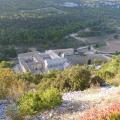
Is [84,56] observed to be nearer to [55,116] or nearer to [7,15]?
[7,15]

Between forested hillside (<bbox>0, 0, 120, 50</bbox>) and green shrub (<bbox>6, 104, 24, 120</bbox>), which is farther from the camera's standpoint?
forested hillside (<bbox>0, 0, 120, 50</bbox>)

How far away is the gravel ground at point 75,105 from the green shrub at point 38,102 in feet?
0.48

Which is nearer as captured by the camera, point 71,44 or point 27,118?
point 27,118

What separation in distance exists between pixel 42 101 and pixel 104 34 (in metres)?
58.1

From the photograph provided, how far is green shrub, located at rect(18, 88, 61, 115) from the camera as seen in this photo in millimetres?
7727

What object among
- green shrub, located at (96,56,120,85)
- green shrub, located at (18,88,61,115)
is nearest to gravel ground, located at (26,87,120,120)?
green shrub, located at (18,88,61,115)

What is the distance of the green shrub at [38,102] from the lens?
7727 mm

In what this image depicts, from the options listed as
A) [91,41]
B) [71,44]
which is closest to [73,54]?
[71,44]

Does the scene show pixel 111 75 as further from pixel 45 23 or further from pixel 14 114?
pixel 45 23

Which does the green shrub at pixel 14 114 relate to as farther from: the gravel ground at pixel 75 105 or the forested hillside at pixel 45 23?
the forested hillside at pixel 45 23

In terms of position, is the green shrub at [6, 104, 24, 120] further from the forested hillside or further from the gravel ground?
the forested hillside

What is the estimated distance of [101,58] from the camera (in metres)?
47.2

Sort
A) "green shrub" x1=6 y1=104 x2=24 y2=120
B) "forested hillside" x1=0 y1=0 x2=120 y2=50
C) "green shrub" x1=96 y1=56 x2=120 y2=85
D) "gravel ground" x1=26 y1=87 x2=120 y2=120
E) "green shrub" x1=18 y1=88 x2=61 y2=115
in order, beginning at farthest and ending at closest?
1. "forested hillside" x1=0 y1=0 x2=120 y2=50
2. "green shrub" x1=96 y1=56 x2=120 y2=85
3. "green shrub" x1=18 y1=88 x2=61 y2=115
4. "gravel ground" x1=26 y1=87 x2=120 y2=120
5. "green shrub" x1=6 y1=104 x2=24 y2=120

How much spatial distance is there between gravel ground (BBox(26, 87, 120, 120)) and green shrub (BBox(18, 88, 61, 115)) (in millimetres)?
147
